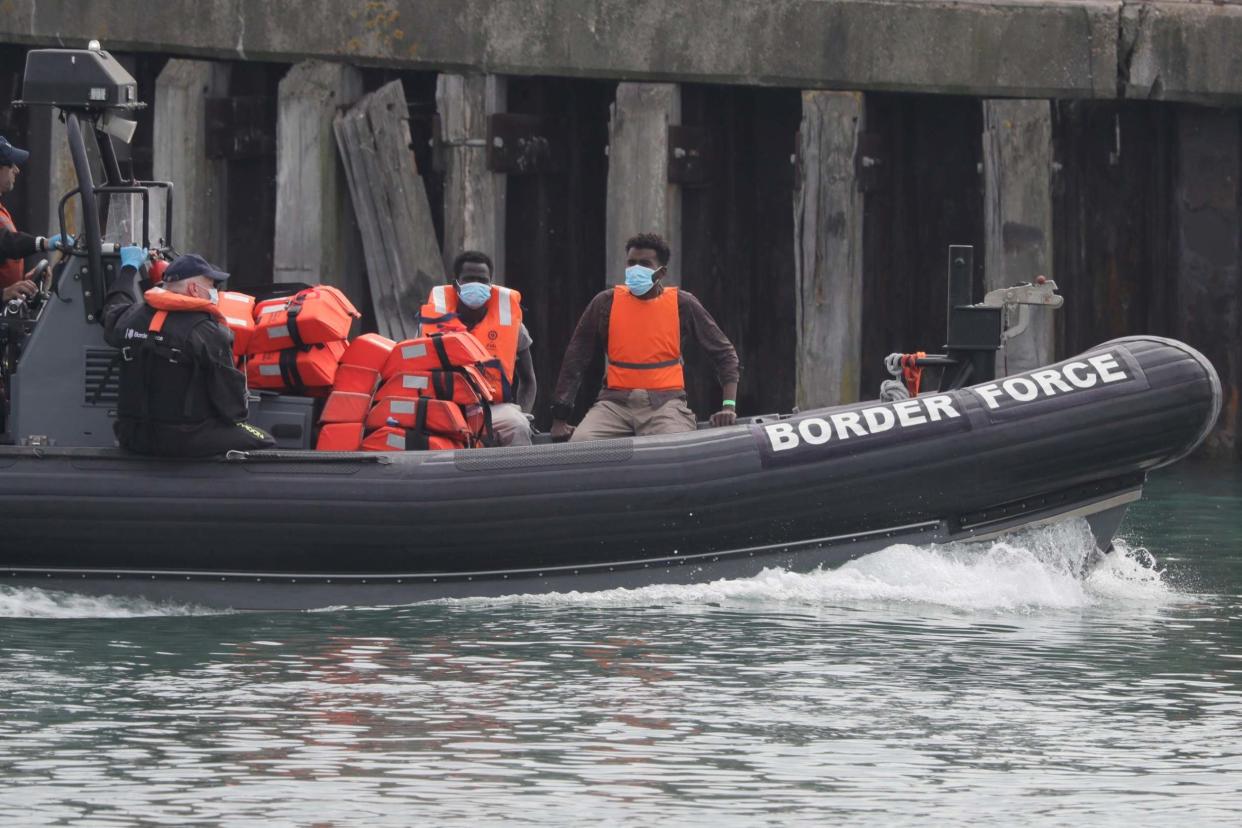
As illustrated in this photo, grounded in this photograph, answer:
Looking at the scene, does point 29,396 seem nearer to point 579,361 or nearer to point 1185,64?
point 579,361

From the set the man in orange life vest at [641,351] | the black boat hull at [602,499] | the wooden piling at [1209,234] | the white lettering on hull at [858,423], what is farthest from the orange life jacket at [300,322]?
the wooden piling at [1209,234]

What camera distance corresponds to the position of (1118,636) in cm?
847

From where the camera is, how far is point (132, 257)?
8.79 m

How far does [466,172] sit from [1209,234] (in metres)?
3.96

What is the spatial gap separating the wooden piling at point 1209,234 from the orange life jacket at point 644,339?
3.99 metres

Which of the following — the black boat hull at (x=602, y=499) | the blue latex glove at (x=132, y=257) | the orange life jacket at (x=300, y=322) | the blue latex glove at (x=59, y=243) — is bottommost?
the black boat hull at (x=602, y=499)

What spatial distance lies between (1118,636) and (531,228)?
560cm

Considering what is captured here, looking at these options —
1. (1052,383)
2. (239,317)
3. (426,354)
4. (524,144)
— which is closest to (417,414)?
(426,354)

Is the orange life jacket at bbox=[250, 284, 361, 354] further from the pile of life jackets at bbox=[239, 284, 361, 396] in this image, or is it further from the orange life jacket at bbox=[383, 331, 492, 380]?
the orange life jacket at bbox=[383, 331, 492, 380]

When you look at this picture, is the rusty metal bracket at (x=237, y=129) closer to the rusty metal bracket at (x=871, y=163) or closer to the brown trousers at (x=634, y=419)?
the rusty metal bracket at (x=871, y=163)

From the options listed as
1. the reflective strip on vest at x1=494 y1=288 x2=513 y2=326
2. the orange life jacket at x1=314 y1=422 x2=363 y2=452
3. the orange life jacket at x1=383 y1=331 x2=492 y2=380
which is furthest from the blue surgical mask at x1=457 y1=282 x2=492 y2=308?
the orange life jacket at x1=314 y1=422 x2=363 y2=452

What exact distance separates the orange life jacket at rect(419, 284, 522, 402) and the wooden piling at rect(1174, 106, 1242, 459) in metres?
4.52

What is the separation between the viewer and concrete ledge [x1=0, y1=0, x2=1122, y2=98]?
12211 millimetres

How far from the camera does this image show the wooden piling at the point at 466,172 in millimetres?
12289
